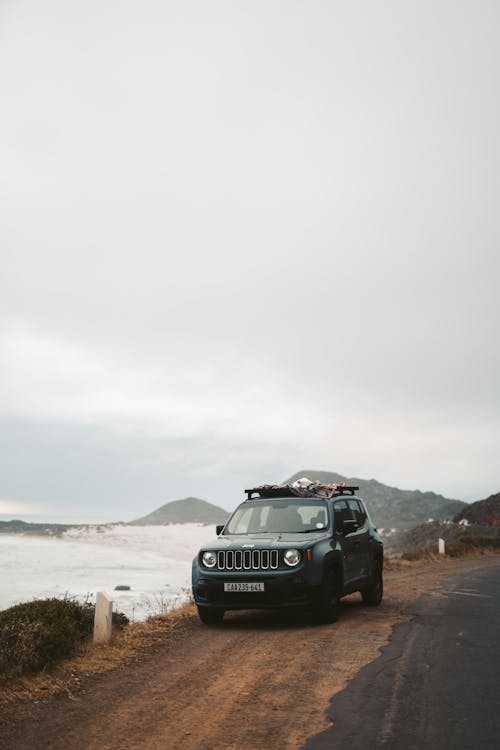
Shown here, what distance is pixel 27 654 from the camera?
7.42 m

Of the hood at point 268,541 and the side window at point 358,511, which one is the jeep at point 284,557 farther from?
the side window at point 358,511

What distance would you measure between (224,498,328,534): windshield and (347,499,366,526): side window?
1.58 meters

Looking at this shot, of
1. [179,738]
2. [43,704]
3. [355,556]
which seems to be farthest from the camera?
[355,556]

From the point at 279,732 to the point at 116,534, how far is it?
101574mm

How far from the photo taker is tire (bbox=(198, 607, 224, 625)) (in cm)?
1062

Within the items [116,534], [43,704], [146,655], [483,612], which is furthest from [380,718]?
[116,534]

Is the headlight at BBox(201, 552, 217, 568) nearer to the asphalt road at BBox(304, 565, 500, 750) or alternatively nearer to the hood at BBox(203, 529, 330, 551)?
the hood at BBox(203, 529, 330, 551)

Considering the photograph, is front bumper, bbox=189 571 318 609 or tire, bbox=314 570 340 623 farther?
tire, bbox=314 570 340 623

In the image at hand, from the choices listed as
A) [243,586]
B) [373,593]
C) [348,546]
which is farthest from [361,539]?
[243,586]

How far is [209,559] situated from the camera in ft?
34.4

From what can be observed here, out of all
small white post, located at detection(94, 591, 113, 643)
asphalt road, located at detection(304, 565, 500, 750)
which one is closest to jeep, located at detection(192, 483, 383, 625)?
asphalt road, located at detection(304, 565, 500, 750)

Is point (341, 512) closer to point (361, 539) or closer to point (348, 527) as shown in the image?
point (348, 527)

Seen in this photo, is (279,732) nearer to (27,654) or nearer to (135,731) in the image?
(135,731)

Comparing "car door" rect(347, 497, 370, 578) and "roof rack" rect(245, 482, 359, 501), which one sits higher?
"roof rack" rect(245, 482, 359, 501)
